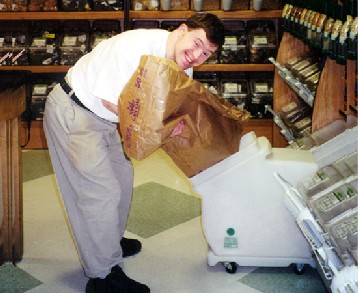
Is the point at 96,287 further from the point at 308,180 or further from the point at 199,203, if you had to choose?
the point at 199,203

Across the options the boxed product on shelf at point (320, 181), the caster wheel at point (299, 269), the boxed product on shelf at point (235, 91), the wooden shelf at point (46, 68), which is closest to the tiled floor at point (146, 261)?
the caster wheel at point (299, 269)

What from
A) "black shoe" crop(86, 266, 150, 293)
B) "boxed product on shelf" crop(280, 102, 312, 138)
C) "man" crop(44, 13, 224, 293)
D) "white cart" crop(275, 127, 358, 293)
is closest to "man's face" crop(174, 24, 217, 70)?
"man" crop(44, 13, 224, 293)

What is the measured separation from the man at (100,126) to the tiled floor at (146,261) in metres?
0.19

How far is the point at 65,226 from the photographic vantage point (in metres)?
3.29

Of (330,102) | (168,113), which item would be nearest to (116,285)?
(168,113)

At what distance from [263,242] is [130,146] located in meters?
0.81

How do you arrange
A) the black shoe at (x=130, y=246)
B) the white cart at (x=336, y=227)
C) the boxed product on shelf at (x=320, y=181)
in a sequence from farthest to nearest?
the black shoe at (x=130, y=246) < the boxed product on shelf at (x=320, y=181) < the white cart at (x=336, y=227)

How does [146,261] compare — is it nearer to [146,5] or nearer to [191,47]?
[191,47]

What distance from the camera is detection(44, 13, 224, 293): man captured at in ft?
7.16

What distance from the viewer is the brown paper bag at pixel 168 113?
6.88ft

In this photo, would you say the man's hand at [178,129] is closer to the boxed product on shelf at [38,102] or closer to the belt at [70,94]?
the belt at [70,94]

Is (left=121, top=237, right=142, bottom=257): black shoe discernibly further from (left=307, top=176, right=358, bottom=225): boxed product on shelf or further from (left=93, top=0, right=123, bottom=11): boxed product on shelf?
(left=93, top=0, right=123, bottom=11): boxed product on shelf

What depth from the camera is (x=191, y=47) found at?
2.14 metres

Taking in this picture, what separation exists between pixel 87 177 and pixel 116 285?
0.48 metres
